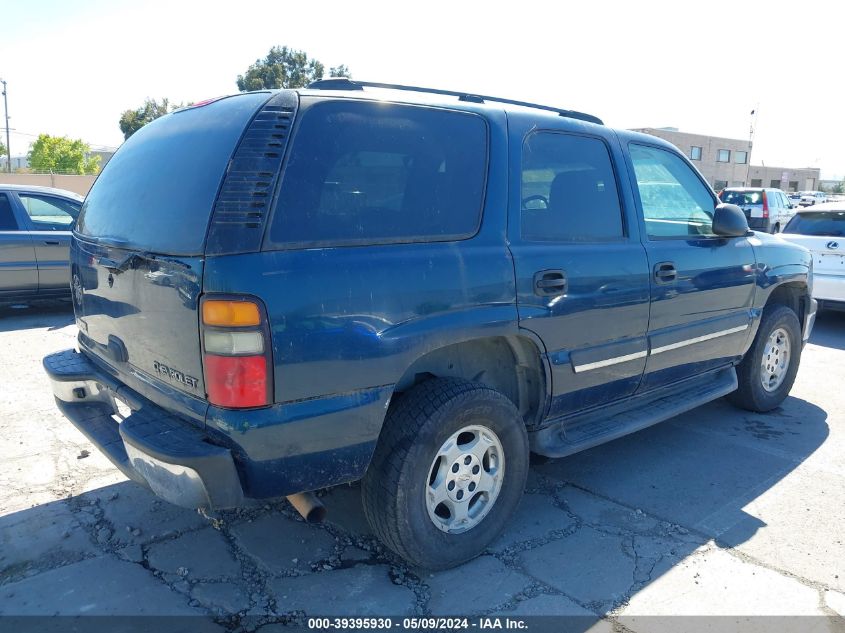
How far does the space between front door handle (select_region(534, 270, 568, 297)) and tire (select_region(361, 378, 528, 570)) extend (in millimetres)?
525

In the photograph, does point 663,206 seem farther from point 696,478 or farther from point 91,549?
point 91,549

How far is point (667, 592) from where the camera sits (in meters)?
2.82

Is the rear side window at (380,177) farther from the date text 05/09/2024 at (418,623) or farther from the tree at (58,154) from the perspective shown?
the tree at (58,154)

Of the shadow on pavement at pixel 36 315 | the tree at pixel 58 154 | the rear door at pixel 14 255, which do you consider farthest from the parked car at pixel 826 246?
the tree at pixel 58 154

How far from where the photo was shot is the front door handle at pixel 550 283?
3.04 metres

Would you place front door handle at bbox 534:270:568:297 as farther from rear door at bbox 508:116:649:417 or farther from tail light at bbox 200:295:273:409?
tail light at bbox 200:295:273:409

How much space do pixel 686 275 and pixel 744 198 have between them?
1814 cm

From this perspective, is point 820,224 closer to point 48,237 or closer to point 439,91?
point 439,91

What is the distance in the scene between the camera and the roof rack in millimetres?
2848

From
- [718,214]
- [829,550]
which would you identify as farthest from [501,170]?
[829,550]

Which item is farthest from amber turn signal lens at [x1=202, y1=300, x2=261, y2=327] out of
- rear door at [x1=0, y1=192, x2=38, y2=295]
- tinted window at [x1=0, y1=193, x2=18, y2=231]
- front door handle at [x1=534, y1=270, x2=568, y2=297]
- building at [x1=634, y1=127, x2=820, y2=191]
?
building at [x1=634, y1=127, x2=820, y2=191]

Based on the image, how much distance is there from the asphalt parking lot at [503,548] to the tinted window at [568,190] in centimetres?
148

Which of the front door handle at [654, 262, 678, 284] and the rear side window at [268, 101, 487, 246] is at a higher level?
the rear side window at [268, 101, 487, 246]

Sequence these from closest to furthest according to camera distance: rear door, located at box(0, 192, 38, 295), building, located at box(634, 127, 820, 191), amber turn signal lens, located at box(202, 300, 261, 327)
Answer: amber turn signal lens, located at box(202, 300, 261, 327) → rear door, located at box(0, 192, 38, 295) → building, located at box(634, 127, 820, 191)
